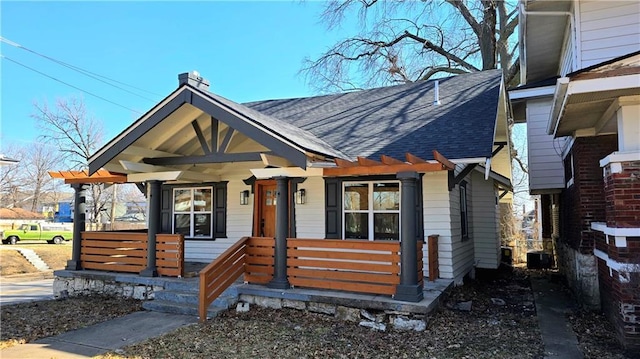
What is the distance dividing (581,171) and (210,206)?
7717 millimetres

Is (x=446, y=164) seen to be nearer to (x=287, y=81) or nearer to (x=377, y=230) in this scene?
(x=377, y=230)

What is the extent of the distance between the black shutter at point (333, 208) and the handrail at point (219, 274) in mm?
1927

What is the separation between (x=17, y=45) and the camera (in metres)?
13.4

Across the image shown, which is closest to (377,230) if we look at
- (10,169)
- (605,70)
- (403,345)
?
(403,345)

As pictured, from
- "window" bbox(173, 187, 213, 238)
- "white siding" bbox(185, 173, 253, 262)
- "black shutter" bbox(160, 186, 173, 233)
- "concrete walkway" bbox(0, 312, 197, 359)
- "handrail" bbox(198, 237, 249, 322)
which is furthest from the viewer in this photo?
"black shutter" bbox(160, 186, 173, 233)

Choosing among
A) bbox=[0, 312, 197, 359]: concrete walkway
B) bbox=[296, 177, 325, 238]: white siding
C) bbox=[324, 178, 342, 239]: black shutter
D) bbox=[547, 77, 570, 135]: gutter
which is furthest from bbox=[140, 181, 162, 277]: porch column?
bbox=[547, 77, 570, 135]: gutter

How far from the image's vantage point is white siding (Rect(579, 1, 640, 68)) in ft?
19.3

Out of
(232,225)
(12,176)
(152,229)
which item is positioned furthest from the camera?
(12,176)


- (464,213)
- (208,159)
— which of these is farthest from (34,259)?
(464,213)

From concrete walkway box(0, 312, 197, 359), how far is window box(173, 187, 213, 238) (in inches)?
138

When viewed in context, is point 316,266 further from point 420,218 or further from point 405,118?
point 405,118

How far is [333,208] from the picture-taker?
8.38 m

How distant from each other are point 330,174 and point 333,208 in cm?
190

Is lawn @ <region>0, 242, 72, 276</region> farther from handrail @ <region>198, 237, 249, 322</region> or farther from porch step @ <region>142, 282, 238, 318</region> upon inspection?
handrail @ <region>198, 237, 249, 322</region>
